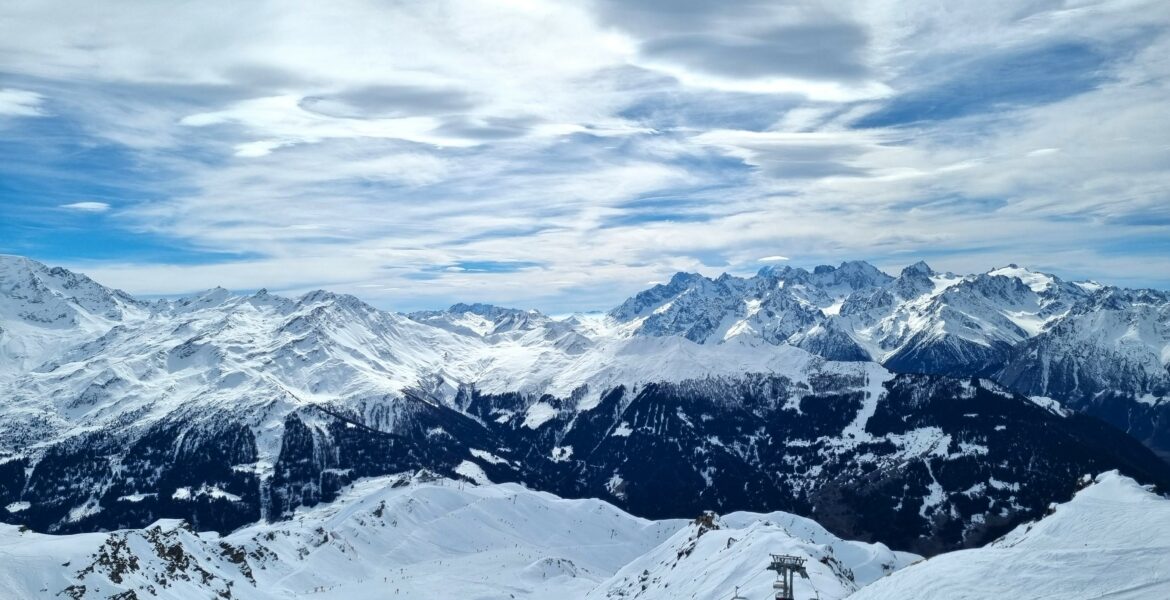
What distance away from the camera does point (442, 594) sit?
195 metres

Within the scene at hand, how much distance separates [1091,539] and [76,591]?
12568 centimetres

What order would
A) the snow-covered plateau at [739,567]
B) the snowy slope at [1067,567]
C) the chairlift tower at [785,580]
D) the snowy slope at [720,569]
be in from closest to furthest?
the snowy slope at [1067,567] < the snow-covered plateau at [739,567] < the chairlift tower at [785,580] < the snowy slope at [720,569]

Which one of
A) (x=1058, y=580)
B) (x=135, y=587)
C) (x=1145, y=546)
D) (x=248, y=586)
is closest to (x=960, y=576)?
(x=1058, y=580)

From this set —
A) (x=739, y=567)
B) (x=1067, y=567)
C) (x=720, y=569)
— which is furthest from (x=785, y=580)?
(x=720, y=569)

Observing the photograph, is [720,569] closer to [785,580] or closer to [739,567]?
[739,567]

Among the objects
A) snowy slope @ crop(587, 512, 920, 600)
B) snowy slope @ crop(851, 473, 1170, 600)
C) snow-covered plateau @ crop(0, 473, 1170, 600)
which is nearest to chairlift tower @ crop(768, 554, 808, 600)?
snowy slope @ crop(587, 512, 920, 600)

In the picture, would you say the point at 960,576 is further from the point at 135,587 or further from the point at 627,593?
the point at 135,587

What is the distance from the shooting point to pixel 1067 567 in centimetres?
7262

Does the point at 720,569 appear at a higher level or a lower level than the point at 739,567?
lower

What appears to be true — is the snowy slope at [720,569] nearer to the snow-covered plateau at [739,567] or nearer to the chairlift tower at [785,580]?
the snow-covered plateau at [739,567]

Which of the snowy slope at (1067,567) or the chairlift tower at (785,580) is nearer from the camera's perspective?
the snowy slope at (1067,567)

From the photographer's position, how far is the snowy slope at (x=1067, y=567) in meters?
67.9

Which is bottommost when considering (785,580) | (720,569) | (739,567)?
(720,569)

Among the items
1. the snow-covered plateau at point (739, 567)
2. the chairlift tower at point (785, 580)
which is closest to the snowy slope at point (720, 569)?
the snow-covered plateau at point (739, 567)
